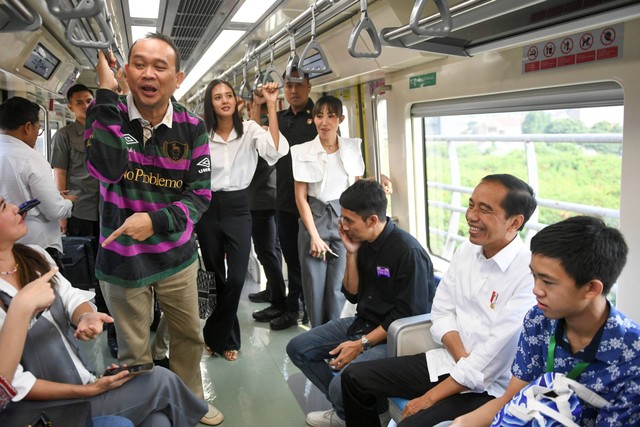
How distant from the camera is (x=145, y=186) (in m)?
2.55

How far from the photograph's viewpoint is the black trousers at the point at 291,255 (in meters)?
4.39

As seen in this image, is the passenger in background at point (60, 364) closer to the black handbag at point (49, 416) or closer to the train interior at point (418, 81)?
the black handbag at point (49, 416)

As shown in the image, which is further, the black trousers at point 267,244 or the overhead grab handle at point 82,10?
the black trousers at point 267,244

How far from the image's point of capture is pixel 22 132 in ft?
11.2

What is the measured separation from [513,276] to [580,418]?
69cm

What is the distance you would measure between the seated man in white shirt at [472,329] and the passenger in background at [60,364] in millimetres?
889

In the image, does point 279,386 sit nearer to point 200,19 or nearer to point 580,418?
point 580,418

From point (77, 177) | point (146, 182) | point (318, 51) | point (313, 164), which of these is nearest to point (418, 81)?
point (318, 51)

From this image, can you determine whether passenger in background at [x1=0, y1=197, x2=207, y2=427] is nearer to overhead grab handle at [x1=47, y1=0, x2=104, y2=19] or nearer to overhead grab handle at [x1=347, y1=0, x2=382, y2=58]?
overhead grab handle at [x1=47, y1=0, x2=104, y2=19]

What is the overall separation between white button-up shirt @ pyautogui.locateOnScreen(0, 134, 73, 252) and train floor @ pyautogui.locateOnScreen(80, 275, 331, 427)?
1.23 meters

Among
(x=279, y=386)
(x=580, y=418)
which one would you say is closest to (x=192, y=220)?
(x=279, y=386)

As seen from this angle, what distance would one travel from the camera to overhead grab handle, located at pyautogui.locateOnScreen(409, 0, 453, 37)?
81.4 inches

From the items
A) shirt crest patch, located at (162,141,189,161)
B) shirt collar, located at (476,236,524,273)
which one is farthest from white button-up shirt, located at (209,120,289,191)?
shirt collar, located at (476,236,524,273)

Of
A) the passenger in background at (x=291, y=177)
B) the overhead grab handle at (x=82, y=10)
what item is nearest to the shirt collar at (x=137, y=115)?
the overhead grab handle at (x=82, y=10)
